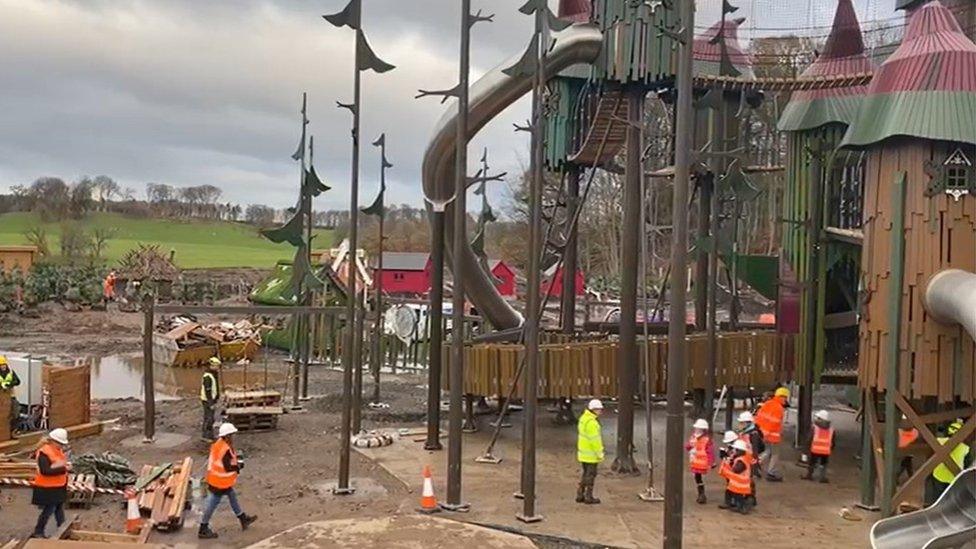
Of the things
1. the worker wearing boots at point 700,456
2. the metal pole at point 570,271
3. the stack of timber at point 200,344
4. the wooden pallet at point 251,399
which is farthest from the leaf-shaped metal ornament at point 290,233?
the stack of timber at point 200,344

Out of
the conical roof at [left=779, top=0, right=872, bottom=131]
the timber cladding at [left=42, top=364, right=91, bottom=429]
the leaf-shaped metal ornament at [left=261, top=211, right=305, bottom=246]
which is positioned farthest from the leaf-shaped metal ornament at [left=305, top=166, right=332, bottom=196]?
the conical roof at [left=779, top=0, right=872, bottom=131]

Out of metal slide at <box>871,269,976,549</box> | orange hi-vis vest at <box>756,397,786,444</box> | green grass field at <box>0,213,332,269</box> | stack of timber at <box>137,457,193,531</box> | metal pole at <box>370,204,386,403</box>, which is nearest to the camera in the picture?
metal slide at <box>871,269,976,549</box>

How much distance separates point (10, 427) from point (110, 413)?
5.88 meters

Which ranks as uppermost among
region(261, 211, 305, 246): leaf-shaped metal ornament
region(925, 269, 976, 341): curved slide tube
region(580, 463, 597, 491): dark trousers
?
region(261, 211, 305, 246): leaf-shaped metal ornament

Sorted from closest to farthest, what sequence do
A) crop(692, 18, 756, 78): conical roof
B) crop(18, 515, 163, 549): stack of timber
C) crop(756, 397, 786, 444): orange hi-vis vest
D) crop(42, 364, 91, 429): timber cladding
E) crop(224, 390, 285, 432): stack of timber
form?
crop(18, 515, 163, 549): stack of timber, crop(756, 397, 786, 444): orange hi-vis vest, crop(42, 364, 91, 429): timber cladding, crop(224, 390, 285, 432): stack of timber, crop(692, 18, 756, 78): conical roof

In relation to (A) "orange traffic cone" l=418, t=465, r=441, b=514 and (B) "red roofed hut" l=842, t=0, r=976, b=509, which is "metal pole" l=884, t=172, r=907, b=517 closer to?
(B) "red roofed hut" l=842, t=0, r=976, b=509

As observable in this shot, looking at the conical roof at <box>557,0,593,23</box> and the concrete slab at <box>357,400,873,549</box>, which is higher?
the conical roof at <box>557,0,593,23</box>

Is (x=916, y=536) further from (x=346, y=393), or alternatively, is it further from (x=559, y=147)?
(x=559, y=147)

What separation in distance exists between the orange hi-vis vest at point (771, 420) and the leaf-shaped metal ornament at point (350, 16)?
9.35 meters

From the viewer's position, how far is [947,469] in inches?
518

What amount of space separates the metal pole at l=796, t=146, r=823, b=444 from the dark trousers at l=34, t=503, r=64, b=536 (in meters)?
13.4

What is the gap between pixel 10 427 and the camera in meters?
16.3

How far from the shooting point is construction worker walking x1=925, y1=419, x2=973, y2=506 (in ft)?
42.7

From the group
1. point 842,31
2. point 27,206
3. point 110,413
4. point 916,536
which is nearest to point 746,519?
point 916,536
